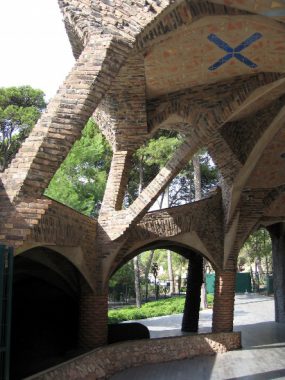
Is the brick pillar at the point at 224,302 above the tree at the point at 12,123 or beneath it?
→ beneath

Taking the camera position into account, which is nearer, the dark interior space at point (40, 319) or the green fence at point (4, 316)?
the green fence at point (4, 316)

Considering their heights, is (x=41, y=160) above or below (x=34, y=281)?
above

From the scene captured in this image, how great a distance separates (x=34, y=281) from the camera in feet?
30.9

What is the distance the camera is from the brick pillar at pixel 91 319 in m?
8.80

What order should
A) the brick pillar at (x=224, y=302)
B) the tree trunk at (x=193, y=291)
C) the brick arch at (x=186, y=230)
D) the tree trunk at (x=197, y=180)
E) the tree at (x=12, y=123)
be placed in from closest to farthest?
the brick arch at (x=186, y=230)
the brick pillar at (x=224, y=302)
the tree trunk at (x=193, y=291)
the tree trunk at (x=197, y=180)
the tree at (x=12, y=123)

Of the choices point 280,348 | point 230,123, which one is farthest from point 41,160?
point 280,348

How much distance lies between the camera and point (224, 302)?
10.9 meters

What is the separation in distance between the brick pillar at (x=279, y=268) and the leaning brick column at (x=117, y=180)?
7909 millimetres

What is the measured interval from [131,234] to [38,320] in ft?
7.85

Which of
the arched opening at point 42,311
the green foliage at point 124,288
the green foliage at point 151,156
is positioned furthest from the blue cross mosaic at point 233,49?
the green foliage at point 124,288

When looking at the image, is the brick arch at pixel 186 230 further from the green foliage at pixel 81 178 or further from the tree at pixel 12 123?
the tree at pixel 12 123

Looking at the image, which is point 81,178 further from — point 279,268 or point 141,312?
point 279,268

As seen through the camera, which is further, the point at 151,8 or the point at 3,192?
the point at 151,8

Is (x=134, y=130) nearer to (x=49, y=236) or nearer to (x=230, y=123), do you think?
(x=230, y=123)
